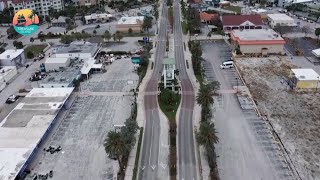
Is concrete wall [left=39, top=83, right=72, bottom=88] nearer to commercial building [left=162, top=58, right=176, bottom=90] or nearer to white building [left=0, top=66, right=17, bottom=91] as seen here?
white building [left=0, top=66, right=17, bottom=91]

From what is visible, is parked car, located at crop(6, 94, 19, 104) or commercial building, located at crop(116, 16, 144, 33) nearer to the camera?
parked car, located at crop(6, 94, 19, 104)

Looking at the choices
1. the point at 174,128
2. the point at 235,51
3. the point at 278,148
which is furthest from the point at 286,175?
the point at 235,51

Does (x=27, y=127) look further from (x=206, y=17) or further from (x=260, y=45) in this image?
(x=206, y=17)

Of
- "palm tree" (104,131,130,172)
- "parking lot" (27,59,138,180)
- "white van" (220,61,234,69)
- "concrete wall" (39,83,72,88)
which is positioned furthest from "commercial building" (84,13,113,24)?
"palm tree" (104,131,130,172)

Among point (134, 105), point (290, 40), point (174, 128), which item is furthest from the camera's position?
point (290, 40)

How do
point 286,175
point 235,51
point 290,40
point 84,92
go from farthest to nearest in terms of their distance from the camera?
point 290,40
point 235,51
point 84,92
point 286,175

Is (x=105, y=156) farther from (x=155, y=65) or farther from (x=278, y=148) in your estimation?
(x=155, y=65)

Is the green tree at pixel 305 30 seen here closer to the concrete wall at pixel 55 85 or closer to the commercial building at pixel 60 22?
the concrete wall at pixel 55 85
